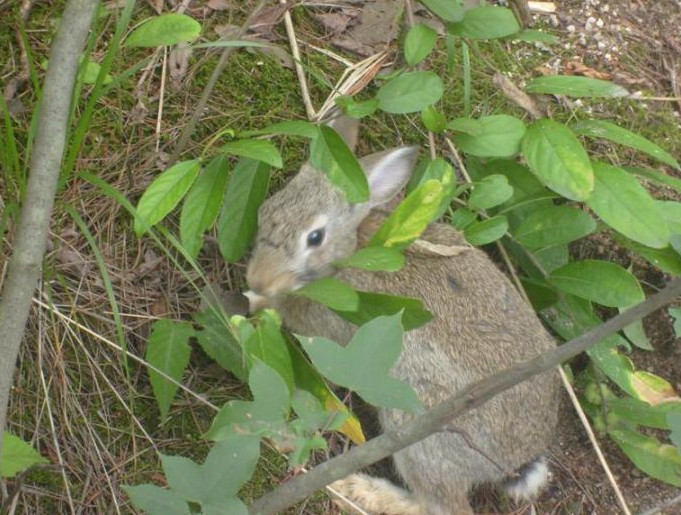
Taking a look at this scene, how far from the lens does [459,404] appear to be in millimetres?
1965

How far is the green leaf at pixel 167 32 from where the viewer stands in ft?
10.4

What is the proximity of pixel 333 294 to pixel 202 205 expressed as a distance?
0.55 metres

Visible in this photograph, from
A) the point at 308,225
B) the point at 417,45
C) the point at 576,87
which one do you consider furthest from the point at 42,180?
the point at 576,87

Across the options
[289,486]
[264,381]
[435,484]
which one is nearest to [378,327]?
[264,381]

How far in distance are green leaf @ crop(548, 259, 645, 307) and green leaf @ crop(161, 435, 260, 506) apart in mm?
2539

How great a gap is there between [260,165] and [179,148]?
306 millimetres

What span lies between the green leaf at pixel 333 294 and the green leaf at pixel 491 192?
104 cm

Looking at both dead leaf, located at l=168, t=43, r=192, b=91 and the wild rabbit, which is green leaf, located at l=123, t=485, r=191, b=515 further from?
dead leaf, located at l=168, t=43, r=192, b=91

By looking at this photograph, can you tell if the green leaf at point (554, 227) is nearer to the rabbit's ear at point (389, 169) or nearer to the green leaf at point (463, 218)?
the green leaf at point (463, 218)

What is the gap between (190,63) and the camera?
4133 millimetres

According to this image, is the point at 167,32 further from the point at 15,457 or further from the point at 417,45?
the point at 15,457

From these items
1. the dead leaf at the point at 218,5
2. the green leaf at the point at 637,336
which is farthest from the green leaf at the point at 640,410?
the dead leaf at the point at 218,5

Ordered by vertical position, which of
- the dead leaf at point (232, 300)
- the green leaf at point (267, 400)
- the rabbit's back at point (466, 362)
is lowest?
the rabbit's back at point (466, 362)

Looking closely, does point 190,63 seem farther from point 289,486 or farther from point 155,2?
point 289,486
